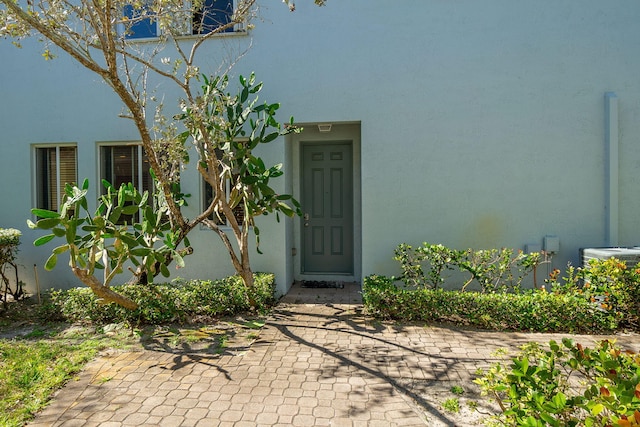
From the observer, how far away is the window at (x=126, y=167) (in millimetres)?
6949

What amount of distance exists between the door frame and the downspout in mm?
3800

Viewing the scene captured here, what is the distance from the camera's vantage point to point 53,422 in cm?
310

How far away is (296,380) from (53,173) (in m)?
6.31

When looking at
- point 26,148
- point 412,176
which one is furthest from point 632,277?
point 26,148

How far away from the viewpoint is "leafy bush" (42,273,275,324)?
5145mm

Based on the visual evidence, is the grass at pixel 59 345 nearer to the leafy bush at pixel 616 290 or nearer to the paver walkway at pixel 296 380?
the paver walkway at pixel 296 380

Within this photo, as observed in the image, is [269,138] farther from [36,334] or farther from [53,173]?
[53,173]

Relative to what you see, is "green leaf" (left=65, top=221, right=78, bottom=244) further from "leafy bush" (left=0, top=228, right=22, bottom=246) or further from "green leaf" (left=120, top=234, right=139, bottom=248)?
"leafy bush" (left=0, top=228, right=22, bottom=246)

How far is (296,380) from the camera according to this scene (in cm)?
370

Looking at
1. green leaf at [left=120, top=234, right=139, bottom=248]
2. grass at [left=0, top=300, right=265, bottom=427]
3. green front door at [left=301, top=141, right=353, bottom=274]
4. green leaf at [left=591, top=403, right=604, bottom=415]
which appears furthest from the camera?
green front door at [left=301, top=141, right=353, bottom=274]

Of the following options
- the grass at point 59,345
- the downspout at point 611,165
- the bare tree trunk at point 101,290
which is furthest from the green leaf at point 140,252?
the downspout at point 611,165

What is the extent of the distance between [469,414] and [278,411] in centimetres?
153

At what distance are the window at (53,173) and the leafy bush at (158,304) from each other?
2.48m

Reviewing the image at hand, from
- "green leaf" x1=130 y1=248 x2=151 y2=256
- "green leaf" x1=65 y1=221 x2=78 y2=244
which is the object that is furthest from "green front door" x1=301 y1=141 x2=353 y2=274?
"green leaf" x1=65 y1=221 x2=78 y2=244
